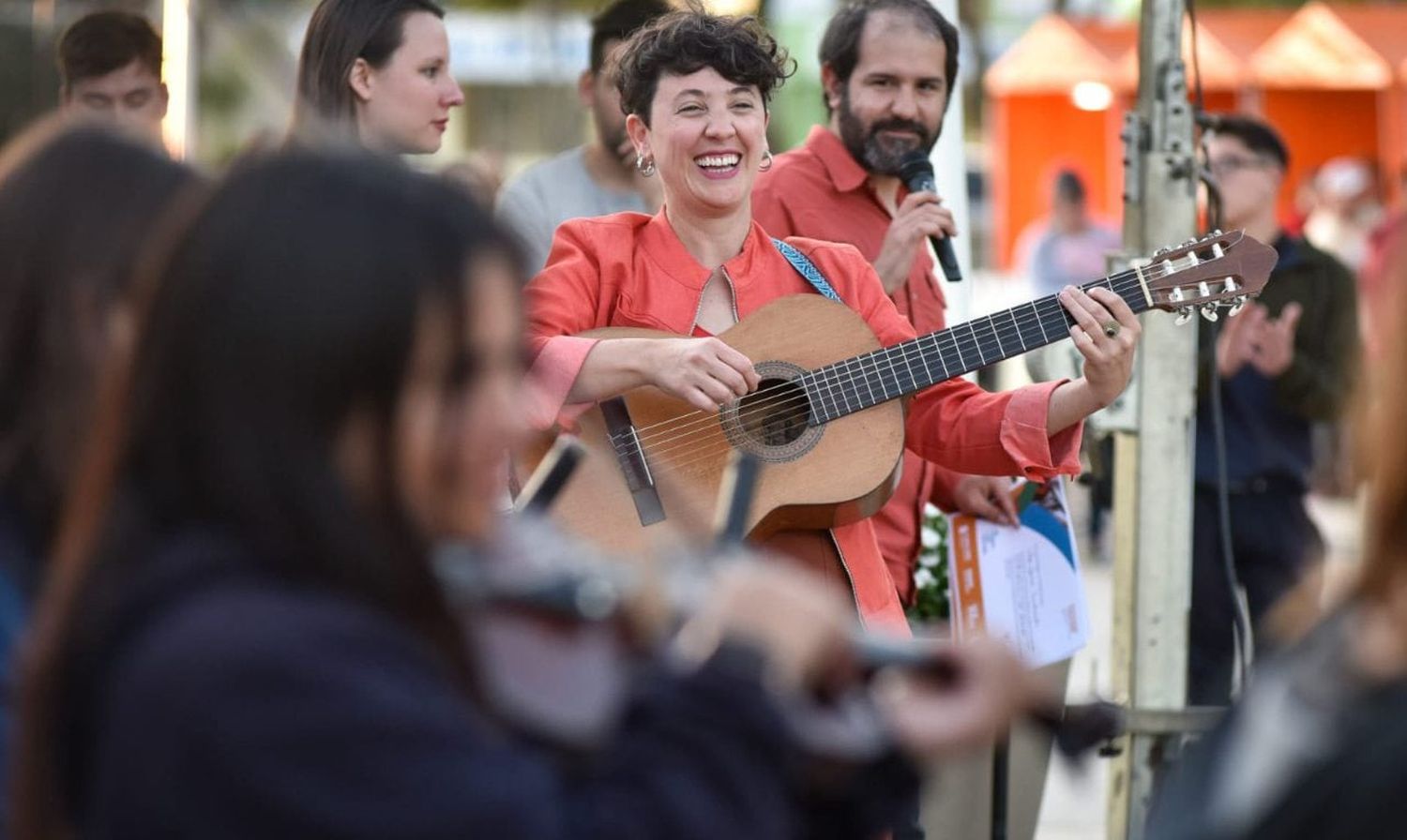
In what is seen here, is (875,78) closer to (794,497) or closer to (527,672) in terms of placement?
(794,497)

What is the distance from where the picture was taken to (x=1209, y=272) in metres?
3.59

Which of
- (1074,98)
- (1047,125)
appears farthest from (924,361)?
(1047,125)

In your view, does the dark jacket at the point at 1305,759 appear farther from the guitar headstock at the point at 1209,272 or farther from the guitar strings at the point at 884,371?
the guitar headstock at the point at 1209,272

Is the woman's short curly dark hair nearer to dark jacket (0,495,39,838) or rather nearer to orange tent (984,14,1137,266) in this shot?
dark jacket (0,495,39,838)

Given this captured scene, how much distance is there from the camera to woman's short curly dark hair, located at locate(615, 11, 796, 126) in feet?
11.9

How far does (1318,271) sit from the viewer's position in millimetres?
5801

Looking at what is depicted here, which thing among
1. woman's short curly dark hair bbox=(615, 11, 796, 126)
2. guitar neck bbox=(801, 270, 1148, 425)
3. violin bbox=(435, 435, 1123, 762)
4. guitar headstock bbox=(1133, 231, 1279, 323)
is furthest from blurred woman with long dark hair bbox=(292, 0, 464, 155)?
violin bbox=(435, 435, 1123, 762)

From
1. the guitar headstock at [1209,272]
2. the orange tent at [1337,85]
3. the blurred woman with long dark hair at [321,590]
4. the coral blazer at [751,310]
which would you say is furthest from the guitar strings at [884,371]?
the orange tent at [1337,85]

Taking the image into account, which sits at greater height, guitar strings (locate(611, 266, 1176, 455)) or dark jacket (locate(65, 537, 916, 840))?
guitar strings (locate(611, 266, 1176, 455))

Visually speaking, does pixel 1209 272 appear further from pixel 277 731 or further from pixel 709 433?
pixel 277 731

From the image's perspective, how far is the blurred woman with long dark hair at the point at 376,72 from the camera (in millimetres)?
3775

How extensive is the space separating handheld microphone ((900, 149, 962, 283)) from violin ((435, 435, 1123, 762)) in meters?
2.65

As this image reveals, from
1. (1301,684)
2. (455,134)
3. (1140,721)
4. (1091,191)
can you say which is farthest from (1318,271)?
(455,134)

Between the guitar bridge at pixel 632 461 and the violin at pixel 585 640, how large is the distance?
6.01 feet
